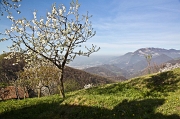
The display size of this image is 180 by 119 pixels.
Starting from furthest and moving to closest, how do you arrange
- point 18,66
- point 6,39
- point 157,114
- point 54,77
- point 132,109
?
point 18,66 < point 54,77 < point 6,39 < point 132,109 < point 157,114

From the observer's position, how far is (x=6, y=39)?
2284 cm

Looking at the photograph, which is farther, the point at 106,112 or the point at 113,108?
the point at 113,108

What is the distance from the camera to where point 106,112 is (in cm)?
1462

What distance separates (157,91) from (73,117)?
503 inches

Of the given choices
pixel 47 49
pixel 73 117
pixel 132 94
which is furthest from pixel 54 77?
pixel 73 117

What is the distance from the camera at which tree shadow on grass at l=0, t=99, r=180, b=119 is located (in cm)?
1327

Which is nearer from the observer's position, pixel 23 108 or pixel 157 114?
pixel 157 114

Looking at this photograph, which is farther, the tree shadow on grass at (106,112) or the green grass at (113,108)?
the green grass at (113,108)

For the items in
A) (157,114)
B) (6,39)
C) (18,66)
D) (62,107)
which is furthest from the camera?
(18,66)

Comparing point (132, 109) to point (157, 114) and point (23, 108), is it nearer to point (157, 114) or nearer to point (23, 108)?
point (157, 114)

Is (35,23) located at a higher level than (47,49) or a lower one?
higher

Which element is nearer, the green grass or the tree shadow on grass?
the tree shadow on grass

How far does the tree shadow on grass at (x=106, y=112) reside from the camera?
13.3 meters

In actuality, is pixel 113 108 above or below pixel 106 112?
above
